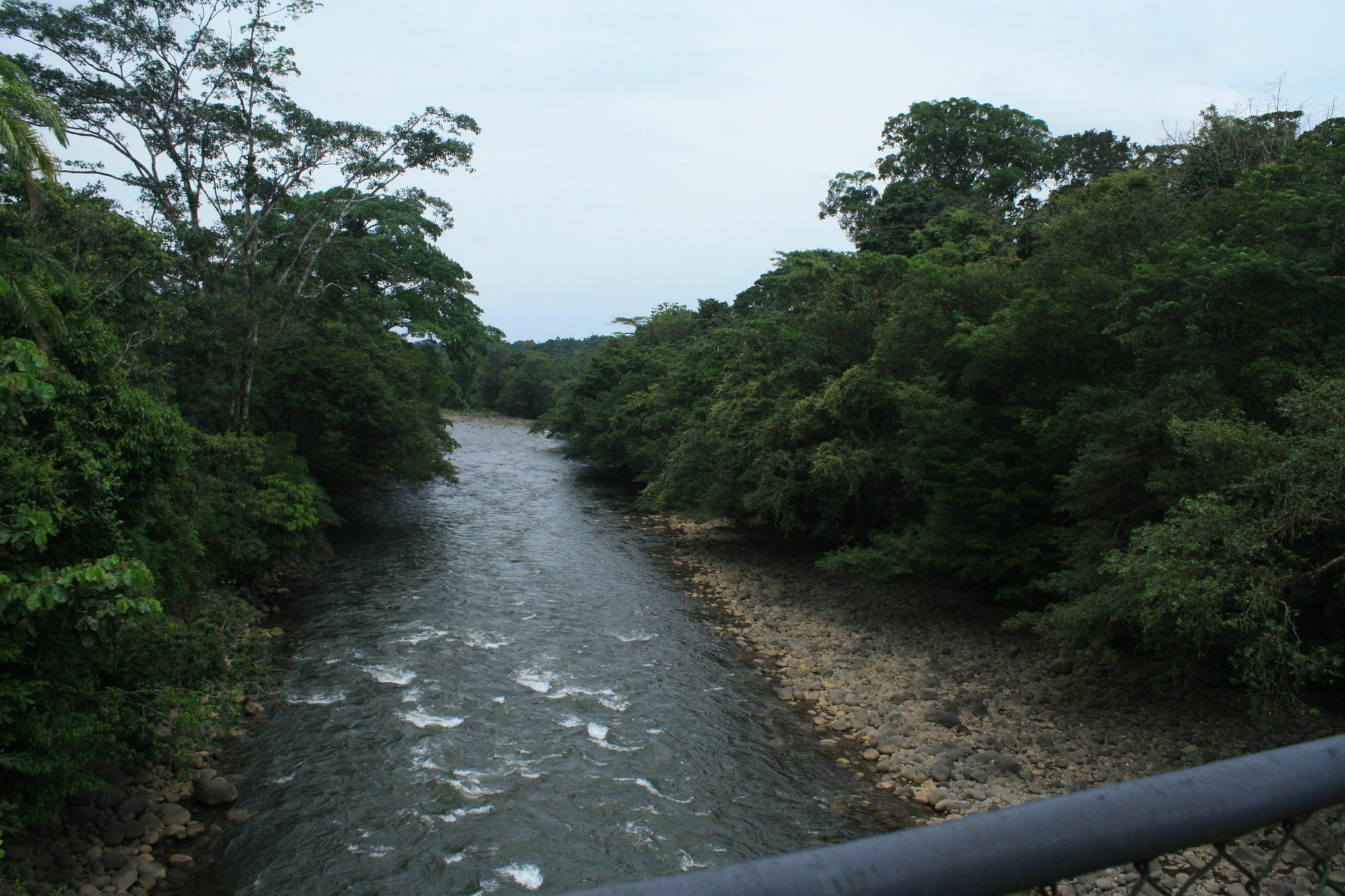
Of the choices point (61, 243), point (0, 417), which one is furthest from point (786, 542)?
point (0, 417)

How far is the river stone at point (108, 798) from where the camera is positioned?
29.6 ft

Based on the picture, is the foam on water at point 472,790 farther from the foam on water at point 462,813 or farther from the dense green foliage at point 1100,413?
the dense green foliage at point 1100,413

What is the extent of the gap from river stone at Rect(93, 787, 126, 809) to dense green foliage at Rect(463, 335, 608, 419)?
6076 cm

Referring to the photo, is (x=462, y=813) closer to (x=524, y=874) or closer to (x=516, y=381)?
(x=524, y=874)

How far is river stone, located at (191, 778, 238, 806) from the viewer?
9.66m

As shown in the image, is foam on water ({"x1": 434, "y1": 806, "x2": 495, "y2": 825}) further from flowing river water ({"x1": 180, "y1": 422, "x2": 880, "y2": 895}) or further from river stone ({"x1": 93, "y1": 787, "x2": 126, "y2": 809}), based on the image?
river stone ({"x1": 93, "y1": 787, "x2": 126, "y2": 809})

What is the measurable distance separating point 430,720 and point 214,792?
112 inches

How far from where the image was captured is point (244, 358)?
19156 millimetres

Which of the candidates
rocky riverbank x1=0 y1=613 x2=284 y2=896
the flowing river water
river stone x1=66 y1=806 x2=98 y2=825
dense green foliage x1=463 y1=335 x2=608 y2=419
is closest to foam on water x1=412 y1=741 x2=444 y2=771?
the flowing river water

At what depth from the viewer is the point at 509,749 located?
36.4ft

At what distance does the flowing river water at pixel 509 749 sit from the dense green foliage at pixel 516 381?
5369 cm

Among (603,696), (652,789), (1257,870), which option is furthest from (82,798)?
(1257,870)

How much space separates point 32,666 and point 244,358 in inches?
500

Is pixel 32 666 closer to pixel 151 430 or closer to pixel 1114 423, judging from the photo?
pixel 151 430
